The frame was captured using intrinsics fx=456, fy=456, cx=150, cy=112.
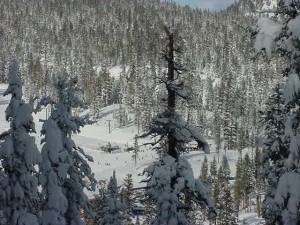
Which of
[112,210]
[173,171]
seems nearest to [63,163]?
[173,171]

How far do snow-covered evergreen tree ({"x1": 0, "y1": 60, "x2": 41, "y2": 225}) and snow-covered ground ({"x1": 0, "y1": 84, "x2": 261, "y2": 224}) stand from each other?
242 ft

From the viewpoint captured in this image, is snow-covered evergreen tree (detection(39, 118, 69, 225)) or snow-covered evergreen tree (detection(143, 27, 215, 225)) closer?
snow-covered evergreen tree (detection(143, 27, 215, 225))

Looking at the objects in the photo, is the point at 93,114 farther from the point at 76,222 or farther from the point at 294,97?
the point at 294,97

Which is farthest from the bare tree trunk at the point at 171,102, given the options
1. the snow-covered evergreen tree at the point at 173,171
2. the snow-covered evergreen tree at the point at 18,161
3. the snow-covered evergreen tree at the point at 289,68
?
the snow-covered evergreen tree at the point at 289,68

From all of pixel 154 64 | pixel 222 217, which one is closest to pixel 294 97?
pixel 222 217

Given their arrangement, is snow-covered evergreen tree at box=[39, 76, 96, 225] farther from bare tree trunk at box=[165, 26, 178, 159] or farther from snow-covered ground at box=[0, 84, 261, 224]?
snow-covered ground at box=[0, 84, 261, 224]

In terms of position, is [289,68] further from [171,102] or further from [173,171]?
[171,102]

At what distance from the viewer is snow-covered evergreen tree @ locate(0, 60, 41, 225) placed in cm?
1306

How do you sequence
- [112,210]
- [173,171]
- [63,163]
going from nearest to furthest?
[173,171]
[63,163]
[112,210]

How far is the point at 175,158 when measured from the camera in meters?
12.7

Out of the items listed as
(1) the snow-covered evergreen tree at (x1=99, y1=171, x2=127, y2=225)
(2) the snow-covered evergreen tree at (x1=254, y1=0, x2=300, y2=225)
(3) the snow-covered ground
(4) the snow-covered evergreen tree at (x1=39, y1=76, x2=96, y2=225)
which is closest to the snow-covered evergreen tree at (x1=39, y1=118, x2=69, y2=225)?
(4) the snow-covered evergreen tree at (x1=39, y1=76, x2=96, y2=225)

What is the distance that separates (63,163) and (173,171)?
495cm

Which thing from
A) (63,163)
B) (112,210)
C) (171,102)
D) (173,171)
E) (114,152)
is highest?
(171,102)

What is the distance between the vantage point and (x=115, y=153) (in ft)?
412
